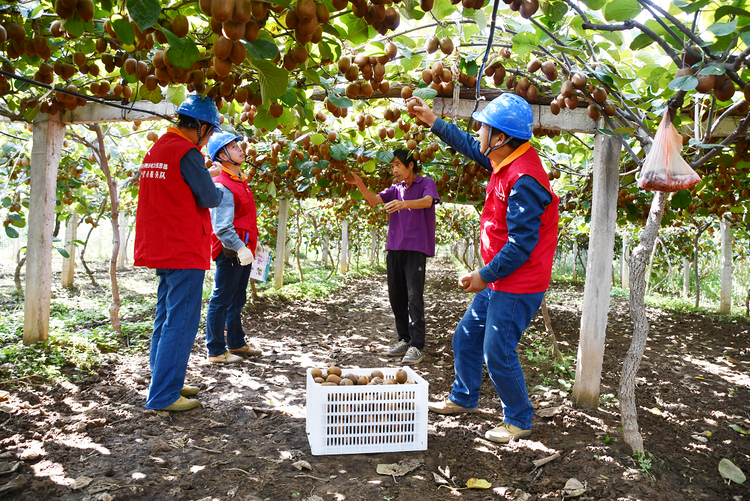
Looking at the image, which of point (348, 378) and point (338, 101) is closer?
point (338, 101)

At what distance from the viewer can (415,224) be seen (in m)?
4.07

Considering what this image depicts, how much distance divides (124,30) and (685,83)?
1992mm

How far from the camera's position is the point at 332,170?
4762 millimetres

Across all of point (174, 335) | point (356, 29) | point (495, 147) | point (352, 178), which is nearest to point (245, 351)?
point (174, 335)

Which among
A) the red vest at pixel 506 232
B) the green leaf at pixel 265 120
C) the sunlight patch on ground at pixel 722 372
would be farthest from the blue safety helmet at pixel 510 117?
the sunlight patch on ground at pixel 722 372

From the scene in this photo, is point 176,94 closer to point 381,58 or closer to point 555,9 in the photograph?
point 381,58

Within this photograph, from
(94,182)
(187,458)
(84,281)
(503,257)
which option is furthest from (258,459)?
(84,281)

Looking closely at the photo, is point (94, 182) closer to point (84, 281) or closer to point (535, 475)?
point (84, 281)

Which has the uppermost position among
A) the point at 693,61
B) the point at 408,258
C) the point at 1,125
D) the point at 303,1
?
the point at 1,125

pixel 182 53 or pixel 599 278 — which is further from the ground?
pixel 182 53

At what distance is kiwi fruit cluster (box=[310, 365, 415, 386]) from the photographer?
7.66ft

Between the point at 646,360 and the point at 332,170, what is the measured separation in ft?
13.1

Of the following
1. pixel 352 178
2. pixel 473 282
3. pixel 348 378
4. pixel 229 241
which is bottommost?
pixel 348 378

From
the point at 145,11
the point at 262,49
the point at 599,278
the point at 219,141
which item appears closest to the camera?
the point at 145,11
